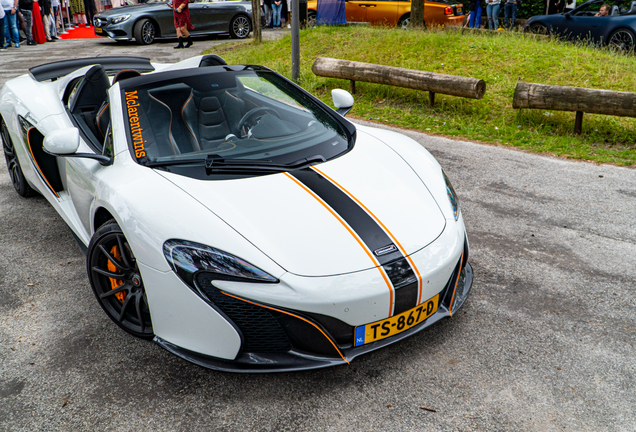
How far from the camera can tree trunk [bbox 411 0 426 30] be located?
34.9 feet

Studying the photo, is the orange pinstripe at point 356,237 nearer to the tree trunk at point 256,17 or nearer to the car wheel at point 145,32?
the tree trunk at point 256,17

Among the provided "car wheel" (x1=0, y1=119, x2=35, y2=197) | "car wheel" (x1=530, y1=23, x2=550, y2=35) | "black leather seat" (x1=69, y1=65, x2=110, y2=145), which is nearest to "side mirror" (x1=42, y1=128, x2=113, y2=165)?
"black leather seat" (x1=69, y1=65, x2=110, y2=145)

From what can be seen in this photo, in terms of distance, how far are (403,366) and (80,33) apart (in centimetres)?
1886

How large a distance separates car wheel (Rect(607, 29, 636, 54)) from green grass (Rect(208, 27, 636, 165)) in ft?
5.89

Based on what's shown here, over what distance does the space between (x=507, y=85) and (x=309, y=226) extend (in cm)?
631

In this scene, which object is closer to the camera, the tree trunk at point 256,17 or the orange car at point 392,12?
the tree trunk at point 256,17

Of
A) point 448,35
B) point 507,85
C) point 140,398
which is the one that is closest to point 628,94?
point 507,85

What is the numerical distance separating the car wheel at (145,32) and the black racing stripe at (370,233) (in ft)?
41.3

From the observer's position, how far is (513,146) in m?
5.98

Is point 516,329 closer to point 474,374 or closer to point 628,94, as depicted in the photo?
point 474,374

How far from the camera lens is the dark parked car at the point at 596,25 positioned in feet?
32.8

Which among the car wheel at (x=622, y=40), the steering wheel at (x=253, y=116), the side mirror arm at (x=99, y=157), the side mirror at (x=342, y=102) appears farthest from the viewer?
the car wheel at (x=622, y=40)

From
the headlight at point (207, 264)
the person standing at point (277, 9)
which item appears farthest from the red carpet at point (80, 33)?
the headlight at point (207, 264)

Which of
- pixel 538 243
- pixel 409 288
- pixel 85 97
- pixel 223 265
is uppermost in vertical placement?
pixel 85 97
